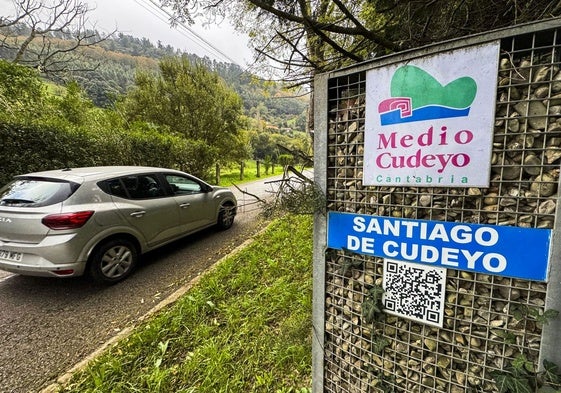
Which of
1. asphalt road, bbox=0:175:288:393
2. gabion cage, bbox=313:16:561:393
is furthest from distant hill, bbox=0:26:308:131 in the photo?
gabion cage, bbox=313:16:561:393

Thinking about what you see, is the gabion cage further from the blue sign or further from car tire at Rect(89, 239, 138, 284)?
car tire at Rect(89, 239, 138, 284)

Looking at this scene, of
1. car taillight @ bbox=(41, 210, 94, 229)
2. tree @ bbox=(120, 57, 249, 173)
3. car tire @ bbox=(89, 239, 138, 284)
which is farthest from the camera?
tree @ bbox=(120, 57, 249, 173)

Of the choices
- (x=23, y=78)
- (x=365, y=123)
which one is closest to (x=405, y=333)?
(x=365, y=123)

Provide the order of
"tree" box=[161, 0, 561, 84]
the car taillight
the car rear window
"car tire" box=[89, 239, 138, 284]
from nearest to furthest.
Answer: "tree" box=[161, 0, 561, 84], the car taillight, the car rear window, "car tire" box=[89, 239, 138, 284]

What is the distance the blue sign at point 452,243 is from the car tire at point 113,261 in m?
3.35

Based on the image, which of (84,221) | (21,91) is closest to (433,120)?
(84,221)

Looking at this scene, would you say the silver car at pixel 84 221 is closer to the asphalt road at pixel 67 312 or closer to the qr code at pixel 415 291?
the asphalt road at pixel 67 312

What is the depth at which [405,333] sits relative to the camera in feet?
4.18

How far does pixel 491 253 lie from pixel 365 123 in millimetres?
771

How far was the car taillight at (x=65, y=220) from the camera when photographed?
3004mm

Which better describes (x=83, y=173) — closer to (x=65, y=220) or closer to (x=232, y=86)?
(x=65, y=220)

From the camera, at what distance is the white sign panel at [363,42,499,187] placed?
102cm

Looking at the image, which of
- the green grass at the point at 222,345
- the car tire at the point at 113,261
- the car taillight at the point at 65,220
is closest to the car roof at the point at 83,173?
the car taillight at the point at 65,220

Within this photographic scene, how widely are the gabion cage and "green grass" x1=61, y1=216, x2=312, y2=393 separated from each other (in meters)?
0.68
